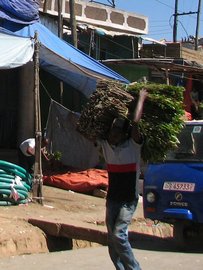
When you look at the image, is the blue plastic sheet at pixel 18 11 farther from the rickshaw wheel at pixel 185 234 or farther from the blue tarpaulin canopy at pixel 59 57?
the rickshaw wheel at pixel 185 234

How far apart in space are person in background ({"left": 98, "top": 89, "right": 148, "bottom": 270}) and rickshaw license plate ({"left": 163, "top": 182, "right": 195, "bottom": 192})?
94.3 inches

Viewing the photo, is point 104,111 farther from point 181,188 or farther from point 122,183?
point 181,188

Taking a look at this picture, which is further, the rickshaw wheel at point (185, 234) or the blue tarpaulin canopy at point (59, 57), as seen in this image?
the blue tarpaulin canopy at point (59, 57)

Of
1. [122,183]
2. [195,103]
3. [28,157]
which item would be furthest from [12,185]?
[195,103]

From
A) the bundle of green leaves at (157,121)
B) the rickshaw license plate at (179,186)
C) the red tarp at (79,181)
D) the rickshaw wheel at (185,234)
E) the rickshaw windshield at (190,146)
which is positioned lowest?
the red tarp at (79,181)

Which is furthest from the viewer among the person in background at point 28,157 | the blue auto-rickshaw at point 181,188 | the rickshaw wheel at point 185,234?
the person in background at point 28,157

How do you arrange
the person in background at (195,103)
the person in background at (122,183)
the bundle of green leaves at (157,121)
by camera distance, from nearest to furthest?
the person in background at (122,183)
the bundle of green leaves at (157,121)
the person in background at (195,103)

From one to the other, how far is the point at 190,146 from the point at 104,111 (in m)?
3.06

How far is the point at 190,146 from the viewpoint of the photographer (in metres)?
8.30

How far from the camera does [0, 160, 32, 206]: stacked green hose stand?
970 cm

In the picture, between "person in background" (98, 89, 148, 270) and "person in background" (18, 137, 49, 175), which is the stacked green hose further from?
"person in background" (98, 89, 148, 270)

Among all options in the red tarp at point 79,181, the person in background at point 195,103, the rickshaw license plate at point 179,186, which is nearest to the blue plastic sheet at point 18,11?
the red tarp at point 79,181

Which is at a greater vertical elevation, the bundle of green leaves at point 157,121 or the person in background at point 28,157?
the bundle of green leaves at point 157,121

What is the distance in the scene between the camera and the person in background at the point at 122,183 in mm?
5297
